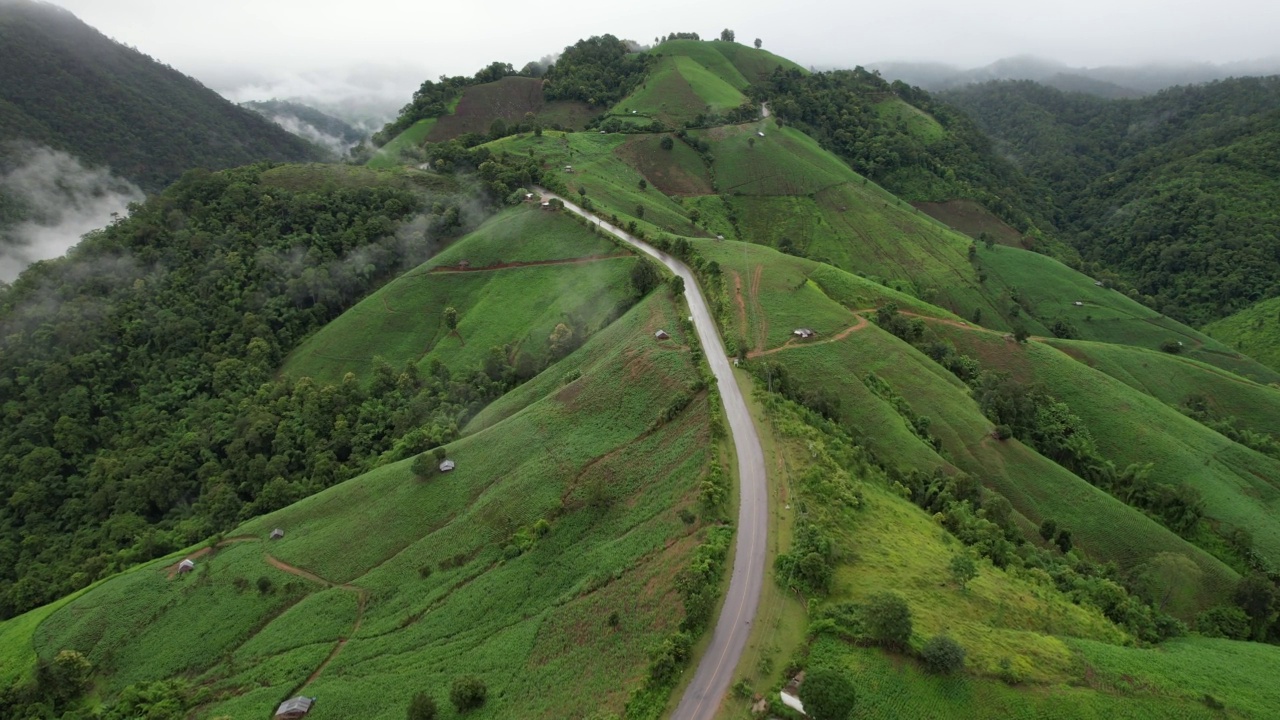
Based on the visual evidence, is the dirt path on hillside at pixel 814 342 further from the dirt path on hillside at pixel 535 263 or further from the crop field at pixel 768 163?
the crop field at pixel 768 163

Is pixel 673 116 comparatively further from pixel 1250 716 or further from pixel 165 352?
pixel 1250 716

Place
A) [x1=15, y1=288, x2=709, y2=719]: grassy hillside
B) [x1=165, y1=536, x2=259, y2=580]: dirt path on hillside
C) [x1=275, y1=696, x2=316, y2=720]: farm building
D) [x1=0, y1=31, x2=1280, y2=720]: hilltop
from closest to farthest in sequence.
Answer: [x1=0, y1=31, x2=1280, y2=720]: hilltop < [x1=15, y1=288, x2=709, y2=719]: grassy hillside < [x1=275, y1=696, x2=316, y2=720]: farm building < [x1=165, y1=536, x2=259, y2=580]: dirt path on hillside

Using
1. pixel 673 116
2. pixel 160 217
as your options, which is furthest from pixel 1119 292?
pixel 160 217

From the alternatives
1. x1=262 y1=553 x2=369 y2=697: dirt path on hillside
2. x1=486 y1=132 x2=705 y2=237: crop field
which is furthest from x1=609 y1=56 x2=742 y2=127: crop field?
x1=262 y1=553 x2=369 y2=697: dirt path on hillside

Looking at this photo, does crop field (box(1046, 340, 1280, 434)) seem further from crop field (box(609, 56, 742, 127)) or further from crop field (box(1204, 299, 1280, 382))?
crop field (box(609, 56, 742, 127))

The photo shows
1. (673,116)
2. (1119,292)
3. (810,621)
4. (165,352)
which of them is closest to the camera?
(810,621)

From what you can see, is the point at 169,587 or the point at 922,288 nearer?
the point at 169,587

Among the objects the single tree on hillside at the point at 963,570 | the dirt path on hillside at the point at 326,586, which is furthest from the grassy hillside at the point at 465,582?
the single tree on hillside at the point at 963,570
